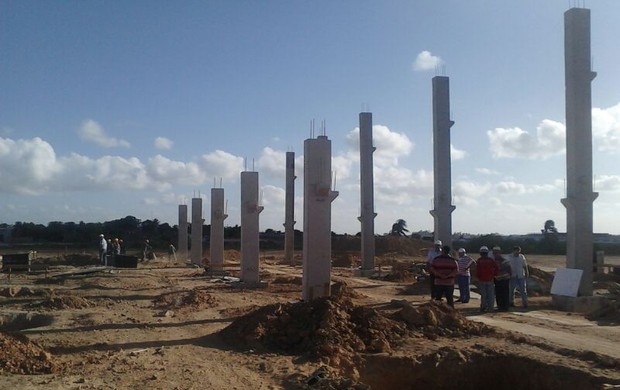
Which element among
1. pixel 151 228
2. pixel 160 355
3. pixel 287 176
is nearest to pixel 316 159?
pixel 160 355

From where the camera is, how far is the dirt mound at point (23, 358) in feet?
26.9

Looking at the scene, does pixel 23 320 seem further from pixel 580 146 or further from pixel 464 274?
pixel 580 146

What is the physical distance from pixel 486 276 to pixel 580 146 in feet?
14.9

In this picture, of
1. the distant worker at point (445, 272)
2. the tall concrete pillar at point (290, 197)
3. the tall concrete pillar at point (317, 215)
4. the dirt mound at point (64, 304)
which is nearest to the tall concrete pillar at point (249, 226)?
the tall concrete pillar at point (317, 215)

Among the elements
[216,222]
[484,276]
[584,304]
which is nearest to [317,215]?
[484,276]

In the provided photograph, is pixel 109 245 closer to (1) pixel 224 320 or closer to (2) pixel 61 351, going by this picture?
(1) pixel 224 320

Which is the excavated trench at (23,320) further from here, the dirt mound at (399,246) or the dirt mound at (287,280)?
the dirt mound at (399,246)

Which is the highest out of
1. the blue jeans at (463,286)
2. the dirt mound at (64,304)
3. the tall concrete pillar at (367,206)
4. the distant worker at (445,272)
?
the tall concrete pillar at (367,206)

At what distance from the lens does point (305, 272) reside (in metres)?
15.0

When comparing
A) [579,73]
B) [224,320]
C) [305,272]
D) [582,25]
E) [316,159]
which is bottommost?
[224,320]

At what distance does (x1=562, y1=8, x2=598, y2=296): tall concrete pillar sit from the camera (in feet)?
52.5

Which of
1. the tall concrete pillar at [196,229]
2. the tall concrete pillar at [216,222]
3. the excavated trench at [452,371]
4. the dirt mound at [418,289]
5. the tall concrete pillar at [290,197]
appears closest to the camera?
the excavated trench at [452,371]

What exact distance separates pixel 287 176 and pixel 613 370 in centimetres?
3127

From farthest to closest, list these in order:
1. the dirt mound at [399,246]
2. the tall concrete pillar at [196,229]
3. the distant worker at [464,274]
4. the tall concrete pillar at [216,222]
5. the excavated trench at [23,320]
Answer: the dirt mound at [399,246] < the tall concrete pillar at [196,229] < the tall concrete pillar at [216,222] < the distant worker at [464,274] < the excavated trench at [23,320]
